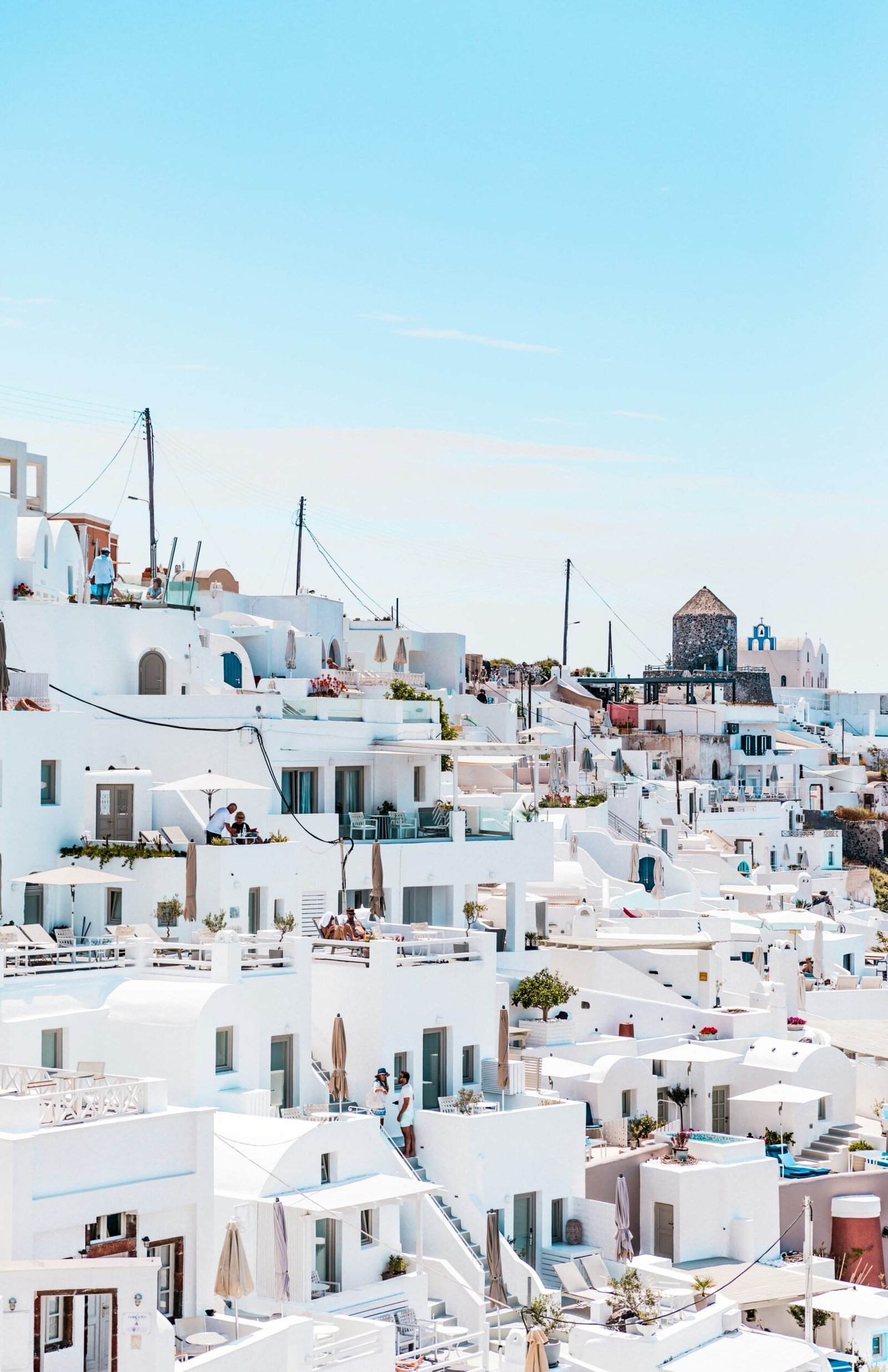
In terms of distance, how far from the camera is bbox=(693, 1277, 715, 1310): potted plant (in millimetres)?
27922

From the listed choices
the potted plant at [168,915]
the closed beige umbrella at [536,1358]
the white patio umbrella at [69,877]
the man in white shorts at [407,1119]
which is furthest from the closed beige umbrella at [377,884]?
the closed beige umbrella at [536,1358]

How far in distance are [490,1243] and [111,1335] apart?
9.62 m

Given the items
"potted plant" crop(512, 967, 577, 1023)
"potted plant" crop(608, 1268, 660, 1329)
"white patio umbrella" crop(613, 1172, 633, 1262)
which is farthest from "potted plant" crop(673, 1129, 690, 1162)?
"potted plant" crop(608, 1268, 660, 1329)

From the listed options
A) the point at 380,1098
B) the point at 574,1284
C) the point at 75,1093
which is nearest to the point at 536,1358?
the point at 574,1284

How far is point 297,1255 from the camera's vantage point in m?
24.4

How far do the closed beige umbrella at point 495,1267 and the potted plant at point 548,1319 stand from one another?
0.39m

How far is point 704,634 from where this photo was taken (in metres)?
107

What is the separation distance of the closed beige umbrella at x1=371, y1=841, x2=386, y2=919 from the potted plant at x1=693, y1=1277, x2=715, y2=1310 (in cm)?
846

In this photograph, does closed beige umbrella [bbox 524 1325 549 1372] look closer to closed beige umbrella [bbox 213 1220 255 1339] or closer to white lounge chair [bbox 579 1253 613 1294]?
closed beige umbrella [bbox 213 1220 255 1339]

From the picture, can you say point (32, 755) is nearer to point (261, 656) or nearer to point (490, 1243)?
point (490, 1243)

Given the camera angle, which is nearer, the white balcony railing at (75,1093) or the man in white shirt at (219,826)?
the white balcony railing at (75,1093)

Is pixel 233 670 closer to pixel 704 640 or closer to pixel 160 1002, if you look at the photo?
pixel 160 1002

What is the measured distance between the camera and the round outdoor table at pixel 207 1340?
2055 cm

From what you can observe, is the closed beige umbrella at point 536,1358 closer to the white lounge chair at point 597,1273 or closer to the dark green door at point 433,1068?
the white lounge chair at point 597,1273
